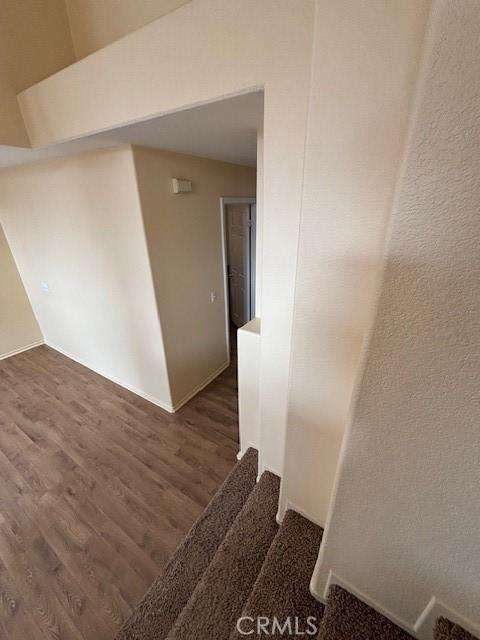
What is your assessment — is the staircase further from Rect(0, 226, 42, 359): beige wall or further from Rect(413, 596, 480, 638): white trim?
Rect(0, 226, 42, 359): beige wall

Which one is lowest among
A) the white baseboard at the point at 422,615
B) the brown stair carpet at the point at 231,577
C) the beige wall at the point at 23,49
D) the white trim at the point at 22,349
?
the white trim at the point at 22,349

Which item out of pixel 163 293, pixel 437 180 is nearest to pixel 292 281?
pixel 437 180

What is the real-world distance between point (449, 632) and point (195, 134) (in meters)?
2.20

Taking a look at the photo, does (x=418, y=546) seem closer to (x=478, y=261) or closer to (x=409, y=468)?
(x=409, y=468)

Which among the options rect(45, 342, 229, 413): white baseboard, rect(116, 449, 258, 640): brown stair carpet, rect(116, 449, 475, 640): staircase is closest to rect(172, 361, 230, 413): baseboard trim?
rect(45, 342, 229, 413): white baseboard

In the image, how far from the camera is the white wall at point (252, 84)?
0.80 m

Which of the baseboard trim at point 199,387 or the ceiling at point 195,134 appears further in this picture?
the baseboard trim at point 199,387

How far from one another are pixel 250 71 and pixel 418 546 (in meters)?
1.46

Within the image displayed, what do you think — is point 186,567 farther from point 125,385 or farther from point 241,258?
point 241,258

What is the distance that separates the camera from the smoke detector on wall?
208 centimetres

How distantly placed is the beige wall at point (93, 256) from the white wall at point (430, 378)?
194cm

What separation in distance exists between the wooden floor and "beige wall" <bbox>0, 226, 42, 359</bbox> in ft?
2.57

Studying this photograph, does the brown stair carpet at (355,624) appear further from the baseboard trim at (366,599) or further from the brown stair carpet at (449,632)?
the brown stair carpet at (449,632)
